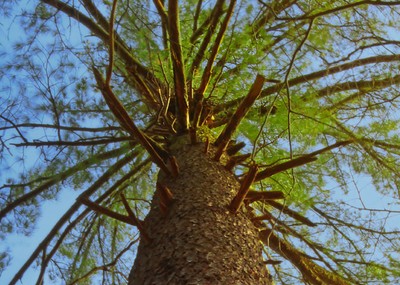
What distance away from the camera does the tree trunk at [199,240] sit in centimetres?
158

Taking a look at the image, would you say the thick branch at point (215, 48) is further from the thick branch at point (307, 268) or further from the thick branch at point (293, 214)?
the thick branch at point (307, 268)

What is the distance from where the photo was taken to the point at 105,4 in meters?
3.04

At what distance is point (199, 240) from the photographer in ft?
5.71

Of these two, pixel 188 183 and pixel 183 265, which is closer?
pixel 183 265

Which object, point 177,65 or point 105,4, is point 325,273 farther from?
point 105,4

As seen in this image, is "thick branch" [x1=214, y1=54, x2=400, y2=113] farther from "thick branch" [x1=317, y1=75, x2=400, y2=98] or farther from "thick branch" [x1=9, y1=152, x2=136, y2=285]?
"thick branch" [x1=9, y1=152, x2=136, y2=285]

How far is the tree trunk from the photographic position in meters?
1.58

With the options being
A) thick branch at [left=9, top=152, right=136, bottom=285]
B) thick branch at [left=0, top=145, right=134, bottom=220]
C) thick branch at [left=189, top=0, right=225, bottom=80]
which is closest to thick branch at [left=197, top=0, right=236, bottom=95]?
thick branch at [left=189, top=0, right=225, bottom=80]

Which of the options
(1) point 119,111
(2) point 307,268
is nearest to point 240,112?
(1) point 119,111

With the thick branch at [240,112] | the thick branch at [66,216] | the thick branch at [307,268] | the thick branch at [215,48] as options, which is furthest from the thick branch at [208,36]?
the thick branch at [307,268]

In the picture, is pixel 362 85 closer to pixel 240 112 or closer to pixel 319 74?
pixel 319 74

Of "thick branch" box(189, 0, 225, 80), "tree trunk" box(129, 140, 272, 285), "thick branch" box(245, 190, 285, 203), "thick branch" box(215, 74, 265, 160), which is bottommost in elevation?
"tree trunk" box(129, 140, 272, 285)

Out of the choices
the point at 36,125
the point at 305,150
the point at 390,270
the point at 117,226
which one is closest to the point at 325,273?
the point at 390,270

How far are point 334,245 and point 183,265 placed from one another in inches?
74.5
